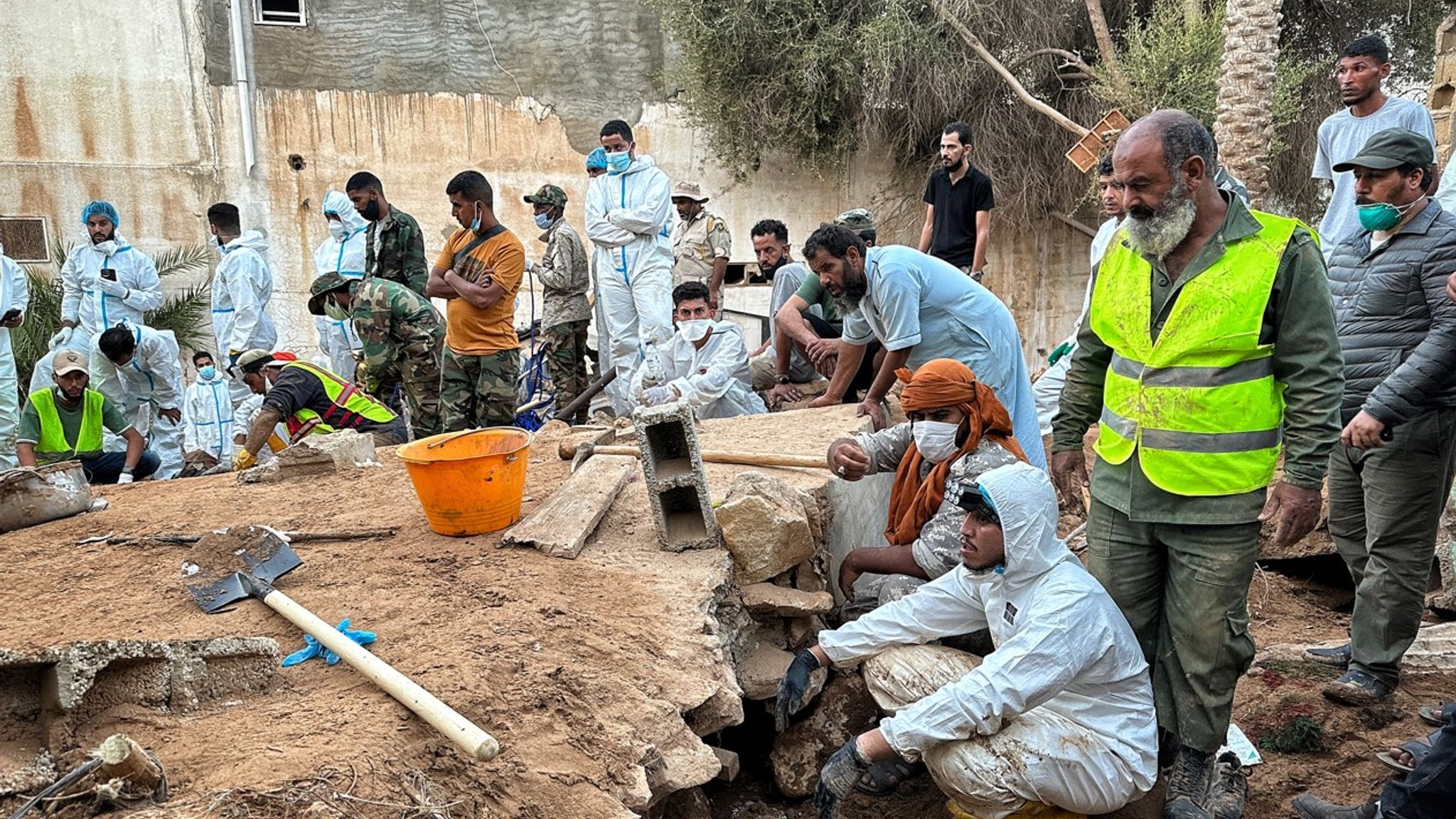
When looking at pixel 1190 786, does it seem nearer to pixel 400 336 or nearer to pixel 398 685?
pixel 398 685

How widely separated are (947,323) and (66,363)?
246 inches

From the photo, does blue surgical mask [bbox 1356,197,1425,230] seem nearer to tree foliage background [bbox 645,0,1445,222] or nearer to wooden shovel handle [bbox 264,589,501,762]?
wooden shovel handle [bbox 264,589,501,762]

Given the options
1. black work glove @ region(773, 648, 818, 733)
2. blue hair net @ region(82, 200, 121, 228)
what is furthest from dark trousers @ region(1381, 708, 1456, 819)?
blue hair net @ region(82, 200, 121, 228)

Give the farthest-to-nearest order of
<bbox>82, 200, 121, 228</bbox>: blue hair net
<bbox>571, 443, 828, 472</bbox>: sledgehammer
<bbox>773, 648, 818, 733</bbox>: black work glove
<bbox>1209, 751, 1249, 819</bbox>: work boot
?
1. <bbox>82, 200, 121, 228</bbox>: blue hair net
2. <bbox>571, 443, 828, 472</bbox>: sledgehammer
3. <bbox>773, 648, 818, 733</bbox>: black work glove
4. <bbox>1209, 751, 1249, 819</bbox>: work boot

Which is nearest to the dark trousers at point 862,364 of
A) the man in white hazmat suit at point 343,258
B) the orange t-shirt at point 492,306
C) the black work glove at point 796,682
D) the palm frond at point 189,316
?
the orange t-shirt at point 492,306

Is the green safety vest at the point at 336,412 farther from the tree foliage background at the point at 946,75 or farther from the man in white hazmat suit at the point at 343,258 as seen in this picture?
the tree foliage background at the point at 946,75

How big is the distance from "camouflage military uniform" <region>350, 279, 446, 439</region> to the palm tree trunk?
6.28m

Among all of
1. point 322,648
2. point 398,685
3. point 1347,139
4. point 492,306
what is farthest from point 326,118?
point 398,685

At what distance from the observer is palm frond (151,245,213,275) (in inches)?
431

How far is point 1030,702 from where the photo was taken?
8.98 ft

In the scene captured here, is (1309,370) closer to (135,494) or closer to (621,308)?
(135,494)

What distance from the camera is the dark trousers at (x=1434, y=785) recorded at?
2.59m

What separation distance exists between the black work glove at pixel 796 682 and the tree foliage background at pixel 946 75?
31.3 ft

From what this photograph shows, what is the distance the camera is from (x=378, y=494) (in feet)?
15.2
